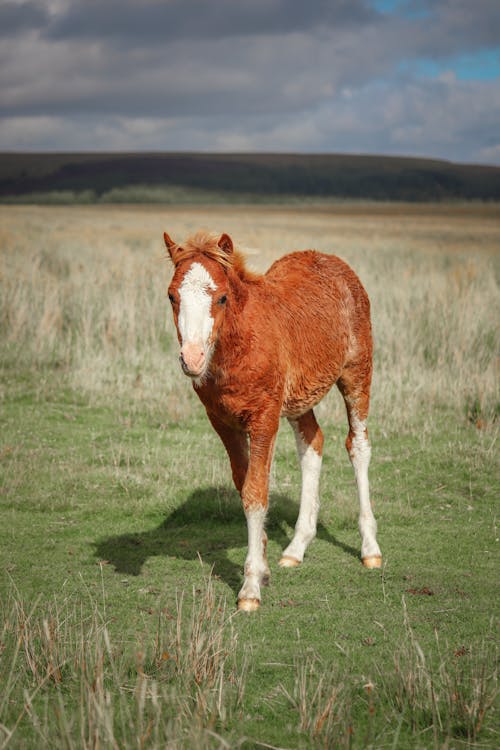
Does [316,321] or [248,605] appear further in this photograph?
[316,321]

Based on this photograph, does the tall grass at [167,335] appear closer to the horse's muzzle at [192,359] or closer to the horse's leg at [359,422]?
the horse's leg at [359,422]

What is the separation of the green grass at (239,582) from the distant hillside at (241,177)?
95.6 meters

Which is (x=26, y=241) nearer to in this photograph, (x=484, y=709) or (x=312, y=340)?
(x=312, y=340)

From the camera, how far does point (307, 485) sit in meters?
6.38

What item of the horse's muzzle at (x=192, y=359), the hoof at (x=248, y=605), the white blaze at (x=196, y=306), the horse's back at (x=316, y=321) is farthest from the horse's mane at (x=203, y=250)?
the hoof at (x=248, y=605)

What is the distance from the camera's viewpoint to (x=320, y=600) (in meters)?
5.32

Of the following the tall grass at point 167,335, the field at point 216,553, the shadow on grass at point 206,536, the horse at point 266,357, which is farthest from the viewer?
the tall grass at point 167,335

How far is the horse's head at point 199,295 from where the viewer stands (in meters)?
Result: 4.38

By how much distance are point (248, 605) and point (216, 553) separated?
127 cm

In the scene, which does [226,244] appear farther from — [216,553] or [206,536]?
[206,536]

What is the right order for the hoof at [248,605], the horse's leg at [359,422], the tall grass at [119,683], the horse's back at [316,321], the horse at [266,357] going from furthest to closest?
the horse's leg at [359,422], the horse's back at [316,321], the hoof at [248,605], the horse at [266,357], the tall grass at [119,683]

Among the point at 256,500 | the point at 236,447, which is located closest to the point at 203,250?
the point at 236,447

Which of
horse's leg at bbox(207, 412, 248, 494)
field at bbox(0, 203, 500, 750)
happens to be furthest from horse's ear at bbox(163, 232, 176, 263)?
horse's leg at bbox(207, 412, 248, 494)

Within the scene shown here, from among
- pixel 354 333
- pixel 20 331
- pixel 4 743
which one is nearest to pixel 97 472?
pixel 354 333
